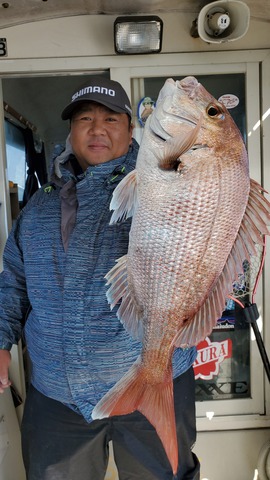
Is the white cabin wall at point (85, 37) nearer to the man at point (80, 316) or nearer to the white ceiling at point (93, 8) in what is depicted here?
the white ceiling at point (93, 8)

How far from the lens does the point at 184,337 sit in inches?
41.8

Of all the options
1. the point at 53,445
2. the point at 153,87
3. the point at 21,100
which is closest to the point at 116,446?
the point at 53,445

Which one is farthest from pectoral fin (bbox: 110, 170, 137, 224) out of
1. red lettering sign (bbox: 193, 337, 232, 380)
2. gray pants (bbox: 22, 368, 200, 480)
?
red lettering sign (bbox: 193, 337, 232, 380)

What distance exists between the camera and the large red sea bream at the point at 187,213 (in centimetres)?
99

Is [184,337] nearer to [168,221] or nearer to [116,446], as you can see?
[168,221]

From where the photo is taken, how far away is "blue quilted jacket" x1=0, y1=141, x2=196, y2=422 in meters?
1.40

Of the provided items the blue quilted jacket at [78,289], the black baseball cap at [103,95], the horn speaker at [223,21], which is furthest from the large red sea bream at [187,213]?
the horn speaker at [223,21]

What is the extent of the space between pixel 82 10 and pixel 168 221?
187 cm

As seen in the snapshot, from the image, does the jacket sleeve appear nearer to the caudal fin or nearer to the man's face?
the man's face

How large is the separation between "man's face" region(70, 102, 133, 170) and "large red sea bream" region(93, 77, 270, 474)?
17.4 inches

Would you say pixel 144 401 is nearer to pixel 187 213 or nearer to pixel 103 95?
pixel 187 213

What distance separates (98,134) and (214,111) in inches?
21.6

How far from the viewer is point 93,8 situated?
2254mm

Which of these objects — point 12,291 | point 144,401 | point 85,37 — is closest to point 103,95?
point 12,291
